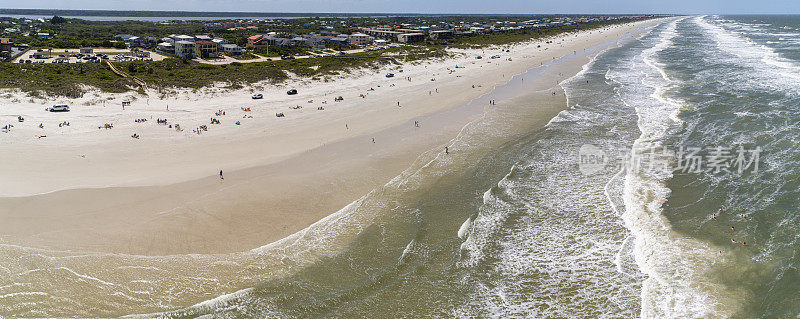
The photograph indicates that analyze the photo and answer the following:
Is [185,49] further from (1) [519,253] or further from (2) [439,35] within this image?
(2) [439,35]

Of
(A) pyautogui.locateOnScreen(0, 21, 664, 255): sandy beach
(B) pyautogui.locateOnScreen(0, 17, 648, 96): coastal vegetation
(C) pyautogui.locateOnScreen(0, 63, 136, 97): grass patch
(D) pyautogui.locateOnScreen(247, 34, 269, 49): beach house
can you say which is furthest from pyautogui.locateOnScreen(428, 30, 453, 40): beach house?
(C) pyautogui.locateOnScreen(0, 63, 136, 97): grass patch

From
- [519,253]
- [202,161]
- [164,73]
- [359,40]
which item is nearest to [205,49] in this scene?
[164,73]

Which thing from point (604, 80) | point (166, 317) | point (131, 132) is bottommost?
point (166, 317)

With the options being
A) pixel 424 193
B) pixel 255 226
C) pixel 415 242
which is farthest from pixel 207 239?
pixel 424 193

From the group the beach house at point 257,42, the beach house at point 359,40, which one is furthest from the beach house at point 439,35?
the beach house at point 257,42

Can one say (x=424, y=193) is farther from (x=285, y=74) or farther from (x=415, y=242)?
(x=285, y=74)

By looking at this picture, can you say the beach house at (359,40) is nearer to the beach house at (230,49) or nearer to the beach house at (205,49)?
the beach house at (230,49)
